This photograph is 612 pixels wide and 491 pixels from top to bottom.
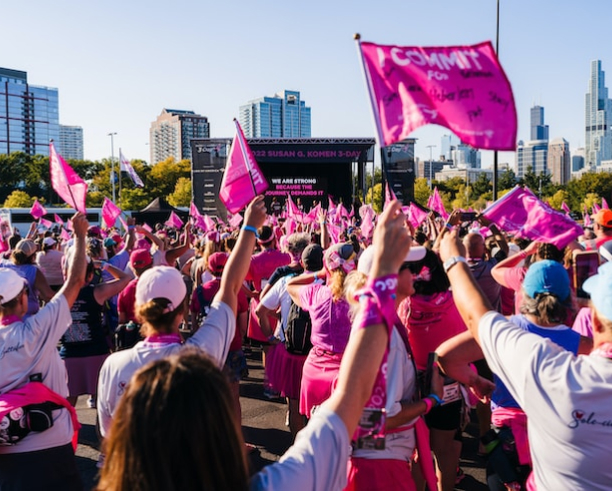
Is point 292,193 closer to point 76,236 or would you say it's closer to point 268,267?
point 268,267

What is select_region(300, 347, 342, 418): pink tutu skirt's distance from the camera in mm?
3865

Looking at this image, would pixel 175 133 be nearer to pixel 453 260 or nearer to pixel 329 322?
pixel 329 322

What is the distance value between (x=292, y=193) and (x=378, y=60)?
28.0 metres

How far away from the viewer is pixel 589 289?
204 cm

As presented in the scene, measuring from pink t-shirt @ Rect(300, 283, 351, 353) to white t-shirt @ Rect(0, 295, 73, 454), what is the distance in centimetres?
156

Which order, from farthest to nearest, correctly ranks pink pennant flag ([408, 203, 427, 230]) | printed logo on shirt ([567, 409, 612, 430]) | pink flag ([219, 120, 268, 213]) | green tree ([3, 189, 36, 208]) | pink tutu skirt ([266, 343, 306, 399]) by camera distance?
green tree ([3, 189, 36, 208]), pink pennant flag ([408, 203, 427, 230]), pink flag ([219, 120, 268, 213]), pink tutu skirt ([266, 343, 306, 399]), printed logo on shirt ([567, 409, 612, 430])

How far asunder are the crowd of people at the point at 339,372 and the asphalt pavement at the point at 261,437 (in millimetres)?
432

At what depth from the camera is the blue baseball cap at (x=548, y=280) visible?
271 centimetres

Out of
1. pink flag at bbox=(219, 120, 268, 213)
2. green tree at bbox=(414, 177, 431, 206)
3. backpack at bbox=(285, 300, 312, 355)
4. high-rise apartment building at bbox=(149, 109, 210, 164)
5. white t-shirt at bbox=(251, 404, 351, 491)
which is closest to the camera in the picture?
white t-shirt at bbox=(251, 404, 351, 491)

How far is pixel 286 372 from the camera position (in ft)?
16.6

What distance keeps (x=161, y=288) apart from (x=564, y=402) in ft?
5.52

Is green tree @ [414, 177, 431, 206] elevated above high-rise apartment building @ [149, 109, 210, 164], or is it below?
below

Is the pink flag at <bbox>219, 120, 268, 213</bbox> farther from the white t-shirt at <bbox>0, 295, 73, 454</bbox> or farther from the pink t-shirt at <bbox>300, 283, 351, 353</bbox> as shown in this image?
the white t-shirt at <bbox>0, 295, 73, 454</bbox>

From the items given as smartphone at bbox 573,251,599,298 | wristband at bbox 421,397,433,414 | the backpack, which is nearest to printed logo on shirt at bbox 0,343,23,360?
wristband at bbox 421,397,433,414
